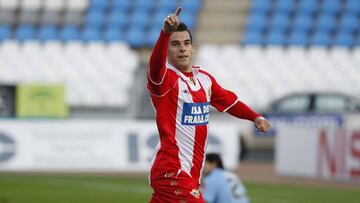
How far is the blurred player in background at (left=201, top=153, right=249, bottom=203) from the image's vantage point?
9406 millimetres

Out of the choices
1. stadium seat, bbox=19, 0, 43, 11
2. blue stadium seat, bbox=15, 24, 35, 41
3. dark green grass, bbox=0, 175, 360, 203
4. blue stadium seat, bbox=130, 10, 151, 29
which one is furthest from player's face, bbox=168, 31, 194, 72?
stadium seat, bbox=19, 0, 43, 11

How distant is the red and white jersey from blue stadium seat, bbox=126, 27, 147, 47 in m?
27.2

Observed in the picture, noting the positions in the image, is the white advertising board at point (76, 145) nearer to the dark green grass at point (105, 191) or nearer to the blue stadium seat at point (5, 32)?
the dark green grass at point (105, 191)

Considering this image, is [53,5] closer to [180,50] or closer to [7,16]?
[7,16]

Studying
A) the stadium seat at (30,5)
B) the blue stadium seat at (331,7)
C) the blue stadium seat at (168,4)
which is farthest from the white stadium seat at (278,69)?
the stadium seat at (30,5)

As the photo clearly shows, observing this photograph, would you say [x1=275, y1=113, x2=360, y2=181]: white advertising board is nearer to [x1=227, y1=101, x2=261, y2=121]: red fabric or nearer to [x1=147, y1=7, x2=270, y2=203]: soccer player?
[x1=227, y1=101, x2=261, y2=121]: red fabric

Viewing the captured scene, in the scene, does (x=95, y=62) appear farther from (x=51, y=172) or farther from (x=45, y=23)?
(x=51, y=172)

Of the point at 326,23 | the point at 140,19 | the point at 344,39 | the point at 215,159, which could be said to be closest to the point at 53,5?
the point at 140,19

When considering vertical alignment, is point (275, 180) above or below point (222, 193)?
below

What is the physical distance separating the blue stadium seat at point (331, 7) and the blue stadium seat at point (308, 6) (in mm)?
274

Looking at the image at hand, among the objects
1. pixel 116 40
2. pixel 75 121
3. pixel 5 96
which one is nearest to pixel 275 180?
pixel 75 121

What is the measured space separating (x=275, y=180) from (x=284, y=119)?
21.1 ft

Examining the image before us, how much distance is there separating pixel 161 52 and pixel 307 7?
30632mm

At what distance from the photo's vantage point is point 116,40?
32875 millimetres
